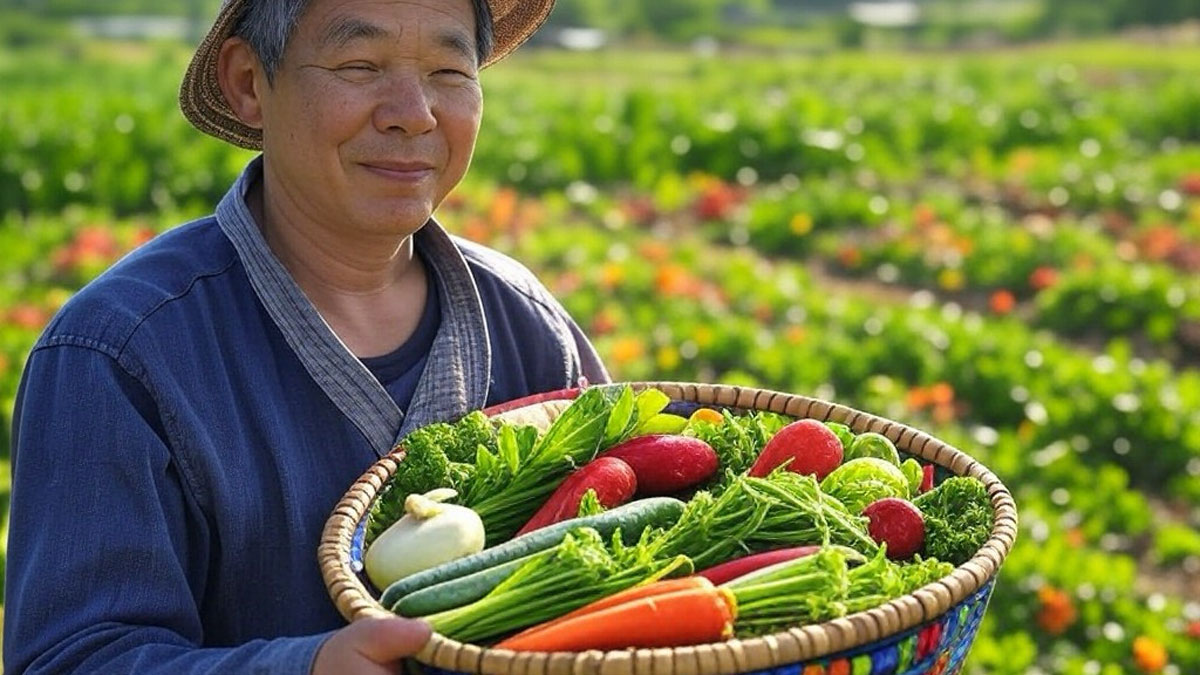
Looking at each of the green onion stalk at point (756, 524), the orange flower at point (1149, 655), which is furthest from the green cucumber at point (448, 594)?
the orange flower at point (1149, 655)

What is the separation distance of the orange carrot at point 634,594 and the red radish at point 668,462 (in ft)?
1.43

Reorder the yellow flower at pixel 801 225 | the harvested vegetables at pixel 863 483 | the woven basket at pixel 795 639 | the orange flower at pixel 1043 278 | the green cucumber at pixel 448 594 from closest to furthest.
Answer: the woven basket at pixel 795 639
the green cucumber at pixel 448 594
the harvested vegetables at pixel 863 483
the orange flower at pixel 1043 278
the yellow flower at pixel 801 225

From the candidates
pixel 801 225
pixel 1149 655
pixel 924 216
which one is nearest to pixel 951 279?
pixel 924 216

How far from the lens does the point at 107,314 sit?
2.52 m

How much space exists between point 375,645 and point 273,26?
115 centimetres

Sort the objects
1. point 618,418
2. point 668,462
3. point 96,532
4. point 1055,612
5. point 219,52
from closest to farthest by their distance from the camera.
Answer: point 96,532
point 668,462
point 618,418
point 219,52
point 1055,612

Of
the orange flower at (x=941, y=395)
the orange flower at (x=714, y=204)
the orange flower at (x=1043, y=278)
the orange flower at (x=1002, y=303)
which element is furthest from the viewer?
the orange flower at (x=714, y=204)

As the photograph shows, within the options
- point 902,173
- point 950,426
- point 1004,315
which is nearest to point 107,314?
point 950,426

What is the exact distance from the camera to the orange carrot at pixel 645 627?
6.70 ft

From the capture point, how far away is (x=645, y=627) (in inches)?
80.5

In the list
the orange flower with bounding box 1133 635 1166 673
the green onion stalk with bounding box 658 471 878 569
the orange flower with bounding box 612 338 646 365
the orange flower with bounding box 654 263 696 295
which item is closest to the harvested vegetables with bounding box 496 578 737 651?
the green onion stalk with bounding box 658 471 878 569

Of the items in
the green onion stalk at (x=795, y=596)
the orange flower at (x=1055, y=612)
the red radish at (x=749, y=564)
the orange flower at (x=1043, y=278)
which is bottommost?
the orange flower at (x=1043, y=278)

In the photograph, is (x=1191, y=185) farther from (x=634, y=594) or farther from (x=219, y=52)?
(x=634, y=594)

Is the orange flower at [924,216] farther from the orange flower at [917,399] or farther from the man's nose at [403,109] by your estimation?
the man's nose at [403,109]
